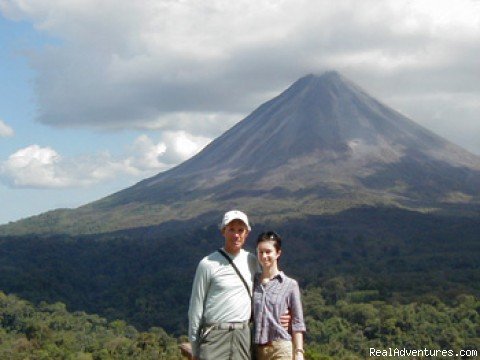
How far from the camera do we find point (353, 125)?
462ft

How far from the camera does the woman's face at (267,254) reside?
4.93 metres

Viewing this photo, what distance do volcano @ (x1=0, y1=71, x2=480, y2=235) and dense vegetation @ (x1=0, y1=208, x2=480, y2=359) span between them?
10.1 m

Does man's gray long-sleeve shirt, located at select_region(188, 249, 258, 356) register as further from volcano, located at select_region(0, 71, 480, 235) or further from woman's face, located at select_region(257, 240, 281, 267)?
volcano, located at select_region(0, 71, 480, 235)

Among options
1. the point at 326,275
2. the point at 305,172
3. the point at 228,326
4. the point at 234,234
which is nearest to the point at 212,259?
the point at 234,234

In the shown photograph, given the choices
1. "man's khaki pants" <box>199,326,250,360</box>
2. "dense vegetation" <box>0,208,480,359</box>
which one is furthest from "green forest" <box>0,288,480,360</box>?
"man's khaki pants" <box>199,326,250,360</box>

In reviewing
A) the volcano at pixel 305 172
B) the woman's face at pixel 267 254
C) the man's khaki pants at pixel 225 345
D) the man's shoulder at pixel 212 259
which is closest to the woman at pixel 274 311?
the woman's face at pixel 267 254

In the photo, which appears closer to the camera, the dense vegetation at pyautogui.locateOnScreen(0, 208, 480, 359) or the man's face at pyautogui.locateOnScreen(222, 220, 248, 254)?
the man's face at pyautogui.locateOnScreen(222, 220, 248, 254)

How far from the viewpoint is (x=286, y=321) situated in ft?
16.1

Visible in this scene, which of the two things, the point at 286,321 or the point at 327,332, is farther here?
the point at 327,332

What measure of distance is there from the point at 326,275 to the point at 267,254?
58.2m

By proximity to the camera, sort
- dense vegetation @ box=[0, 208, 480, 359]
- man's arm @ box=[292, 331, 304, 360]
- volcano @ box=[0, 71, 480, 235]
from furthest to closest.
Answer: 1. volcano @ box=[0, 71, 480, 235]
2. dense vegetation @ box=[0, 208, 480, 359]
3. man's arm @ box=[292, 331, 304, 360]

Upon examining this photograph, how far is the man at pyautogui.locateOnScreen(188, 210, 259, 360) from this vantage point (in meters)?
4.90

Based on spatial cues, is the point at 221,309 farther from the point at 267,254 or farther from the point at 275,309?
the point at 267,254

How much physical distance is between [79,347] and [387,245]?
44.5m
